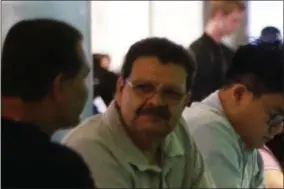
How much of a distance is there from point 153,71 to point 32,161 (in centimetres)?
17

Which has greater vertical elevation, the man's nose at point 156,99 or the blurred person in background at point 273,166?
the man's nose at point 156,99

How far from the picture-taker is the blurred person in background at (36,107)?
0.76 meters

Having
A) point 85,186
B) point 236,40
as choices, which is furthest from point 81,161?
point 236,40

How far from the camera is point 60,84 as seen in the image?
774 millimetres

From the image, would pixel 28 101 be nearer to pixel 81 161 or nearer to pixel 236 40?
pixel 81 161

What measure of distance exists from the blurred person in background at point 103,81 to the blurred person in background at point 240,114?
0.39 feet

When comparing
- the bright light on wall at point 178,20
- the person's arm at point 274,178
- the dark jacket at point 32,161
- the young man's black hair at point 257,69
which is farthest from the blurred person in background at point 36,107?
the person's arm at point 274,178

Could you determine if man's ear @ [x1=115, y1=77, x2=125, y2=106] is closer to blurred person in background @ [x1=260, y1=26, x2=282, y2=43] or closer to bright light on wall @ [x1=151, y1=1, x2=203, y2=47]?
bright light on wall @ [x1=151, y1=1, x2=203, y2=47]

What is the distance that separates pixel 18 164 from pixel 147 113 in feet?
0.52

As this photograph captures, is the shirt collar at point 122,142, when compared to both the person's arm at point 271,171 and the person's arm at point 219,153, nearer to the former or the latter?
the person's arm at point 219,153

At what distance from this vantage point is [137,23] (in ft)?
2.92

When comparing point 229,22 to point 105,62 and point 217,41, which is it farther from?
point 105,62

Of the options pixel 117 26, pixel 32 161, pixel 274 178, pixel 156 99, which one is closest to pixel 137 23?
pixel 117 26

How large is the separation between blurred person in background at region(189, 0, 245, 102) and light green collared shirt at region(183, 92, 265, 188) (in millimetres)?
26
